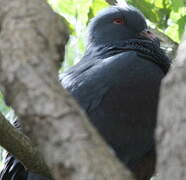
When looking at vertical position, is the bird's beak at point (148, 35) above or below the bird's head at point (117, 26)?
A: below

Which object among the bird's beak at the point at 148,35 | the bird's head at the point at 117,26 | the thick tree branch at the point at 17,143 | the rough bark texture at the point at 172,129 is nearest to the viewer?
the rough bark texture at the point at 172,129

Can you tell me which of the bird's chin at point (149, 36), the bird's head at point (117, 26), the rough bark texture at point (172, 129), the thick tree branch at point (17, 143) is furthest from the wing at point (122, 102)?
the rough bark texture at point (172, 129)

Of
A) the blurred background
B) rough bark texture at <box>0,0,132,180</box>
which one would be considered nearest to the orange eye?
the blurred background

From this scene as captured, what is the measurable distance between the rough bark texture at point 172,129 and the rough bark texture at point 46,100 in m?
0.12

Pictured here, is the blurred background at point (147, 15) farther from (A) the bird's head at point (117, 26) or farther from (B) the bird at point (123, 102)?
(B) the bird at point (123, 102)

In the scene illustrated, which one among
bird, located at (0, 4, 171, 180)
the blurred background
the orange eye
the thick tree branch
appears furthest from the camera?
the orange eye

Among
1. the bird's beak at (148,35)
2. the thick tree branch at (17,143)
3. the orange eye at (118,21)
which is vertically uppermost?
the thick tree branch at (17,143)

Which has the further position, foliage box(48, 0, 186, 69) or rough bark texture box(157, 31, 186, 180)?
foliage box(48, 0, 186, 69)

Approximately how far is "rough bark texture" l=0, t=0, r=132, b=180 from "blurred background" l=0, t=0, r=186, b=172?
2.81 meters

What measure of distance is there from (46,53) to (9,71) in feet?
0.50

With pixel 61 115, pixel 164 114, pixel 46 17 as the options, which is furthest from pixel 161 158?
pixel 46 17

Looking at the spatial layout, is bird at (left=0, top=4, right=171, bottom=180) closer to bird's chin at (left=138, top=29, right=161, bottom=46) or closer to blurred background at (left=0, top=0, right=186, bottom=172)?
bird's chin at (left=138, top=29, right=161, bottom=46)

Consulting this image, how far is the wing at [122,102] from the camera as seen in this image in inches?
174

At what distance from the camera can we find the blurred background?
4.86 meters
